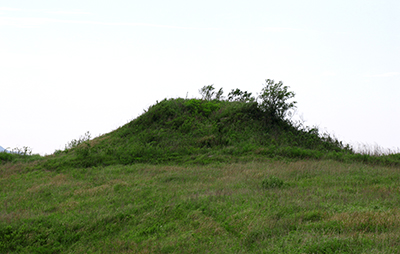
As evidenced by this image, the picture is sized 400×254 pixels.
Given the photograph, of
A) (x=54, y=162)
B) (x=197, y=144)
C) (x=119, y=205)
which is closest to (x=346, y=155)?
(x=197, y=144)

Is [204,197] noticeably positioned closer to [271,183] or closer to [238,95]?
[271,183]

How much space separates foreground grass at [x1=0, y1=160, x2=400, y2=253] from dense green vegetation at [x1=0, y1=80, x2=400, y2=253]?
1.4 inches

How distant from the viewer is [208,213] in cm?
803

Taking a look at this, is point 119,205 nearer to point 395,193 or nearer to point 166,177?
point 166,177

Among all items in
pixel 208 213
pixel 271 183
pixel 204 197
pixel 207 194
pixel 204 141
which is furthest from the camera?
pixel 204 141

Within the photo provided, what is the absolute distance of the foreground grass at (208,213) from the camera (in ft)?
20.6

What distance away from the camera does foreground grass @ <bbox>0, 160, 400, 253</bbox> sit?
20.6 ft

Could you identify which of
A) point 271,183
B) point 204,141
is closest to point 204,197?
point 271,183

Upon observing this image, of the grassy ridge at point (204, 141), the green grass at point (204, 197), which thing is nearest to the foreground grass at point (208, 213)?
the green grass at point (204, 197)

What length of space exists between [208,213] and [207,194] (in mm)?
1609

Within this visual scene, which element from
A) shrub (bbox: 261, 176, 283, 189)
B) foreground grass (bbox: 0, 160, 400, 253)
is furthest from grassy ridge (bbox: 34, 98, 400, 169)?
shrub (bbox: 261, 176, 283, 189)

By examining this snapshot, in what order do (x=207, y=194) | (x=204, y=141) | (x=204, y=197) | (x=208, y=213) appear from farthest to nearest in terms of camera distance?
(x=204, y=141) < (x=207, y=194) < (x=204, y=197) < (x=208, y=213)

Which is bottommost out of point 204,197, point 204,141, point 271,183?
point 204,197

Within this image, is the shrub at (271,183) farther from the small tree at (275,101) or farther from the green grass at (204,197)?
the small tree at (275,101)
